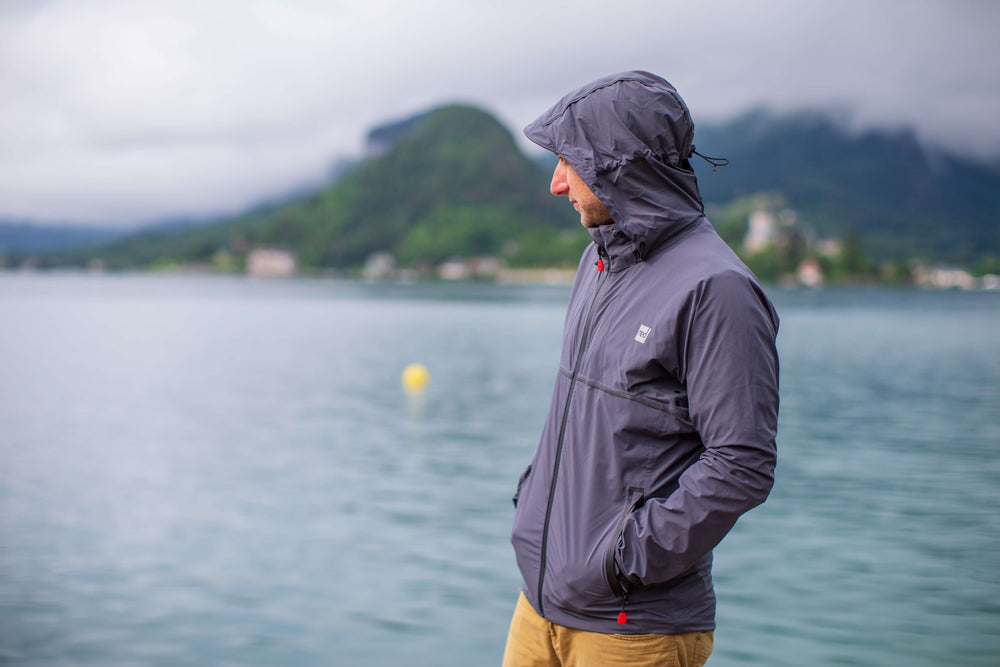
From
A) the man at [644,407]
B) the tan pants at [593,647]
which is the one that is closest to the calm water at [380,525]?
the tan pants at [593,647]

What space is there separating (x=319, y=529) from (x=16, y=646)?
10.9 feet

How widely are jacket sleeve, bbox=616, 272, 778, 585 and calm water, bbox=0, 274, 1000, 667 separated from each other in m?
4.01

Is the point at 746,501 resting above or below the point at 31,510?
above

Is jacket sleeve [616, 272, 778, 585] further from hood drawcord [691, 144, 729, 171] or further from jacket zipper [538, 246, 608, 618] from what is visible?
hood drawcord [691, 144, 729, 171]

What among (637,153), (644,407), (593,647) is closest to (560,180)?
(637,153)

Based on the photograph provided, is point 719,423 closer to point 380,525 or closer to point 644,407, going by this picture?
point 644,407

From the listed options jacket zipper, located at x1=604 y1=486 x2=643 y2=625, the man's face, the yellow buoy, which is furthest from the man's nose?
the yellow buoy

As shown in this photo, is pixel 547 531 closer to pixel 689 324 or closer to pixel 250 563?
pixel 689 324

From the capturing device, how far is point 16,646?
17.7 feet

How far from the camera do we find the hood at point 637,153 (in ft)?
6.52

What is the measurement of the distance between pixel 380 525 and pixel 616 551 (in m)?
7.13

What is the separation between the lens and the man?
6.03 ft

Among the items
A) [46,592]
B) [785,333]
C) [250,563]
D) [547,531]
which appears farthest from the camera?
[785,333]

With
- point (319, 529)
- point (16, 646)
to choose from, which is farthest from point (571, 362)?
point (319, 529)
